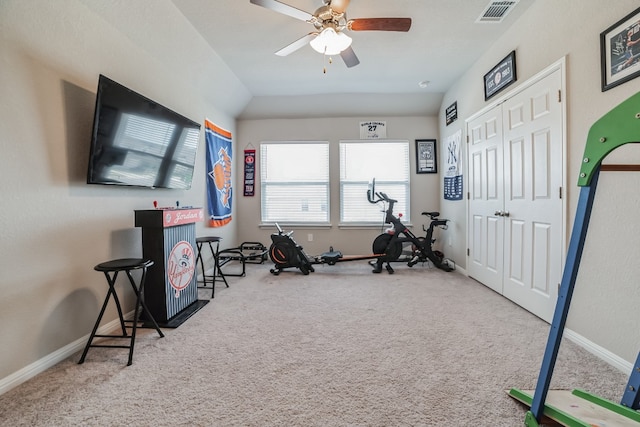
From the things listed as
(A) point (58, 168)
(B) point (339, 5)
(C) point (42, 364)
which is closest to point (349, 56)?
(B) point (339, 5)

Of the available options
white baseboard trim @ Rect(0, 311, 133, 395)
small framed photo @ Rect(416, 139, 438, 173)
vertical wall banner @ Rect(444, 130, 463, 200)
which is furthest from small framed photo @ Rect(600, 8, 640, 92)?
white baseboard trim @ Rect(0, 311, 133, 395)

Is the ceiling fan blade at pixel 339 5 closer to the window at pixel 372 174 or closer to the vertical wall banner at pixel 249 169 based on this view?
the window at pixel 372 174

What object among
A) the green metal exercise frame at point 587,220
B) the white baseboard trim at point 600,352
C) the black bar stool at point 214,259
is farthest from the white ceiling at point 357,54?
the white baseboard trim at point 600,352

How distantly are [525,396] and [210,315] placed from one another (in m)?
2.41

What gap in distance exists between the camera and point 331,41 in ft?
7.79

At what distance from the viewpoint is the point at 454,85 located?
13.5 feet

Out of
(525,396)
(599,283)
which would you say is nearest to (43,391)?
(525,396)

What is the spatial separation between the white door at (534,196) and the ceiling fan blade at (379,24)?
1.29m

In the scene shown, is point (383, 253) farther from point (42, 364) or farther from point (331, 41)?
point (42, 364)

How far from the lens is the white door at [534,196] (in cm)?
225

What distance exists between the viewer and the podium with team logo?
7.75 ft

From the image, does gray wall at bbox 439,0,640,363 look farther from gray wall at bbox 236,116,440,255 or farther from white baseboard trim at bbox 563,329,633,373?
gray wall at bbox 236,116,440,255

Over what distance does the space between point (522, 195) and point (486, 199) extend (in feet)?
2.16

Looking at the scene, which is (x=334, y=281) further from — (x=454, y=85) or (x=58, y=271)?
(x=454, y=85)
